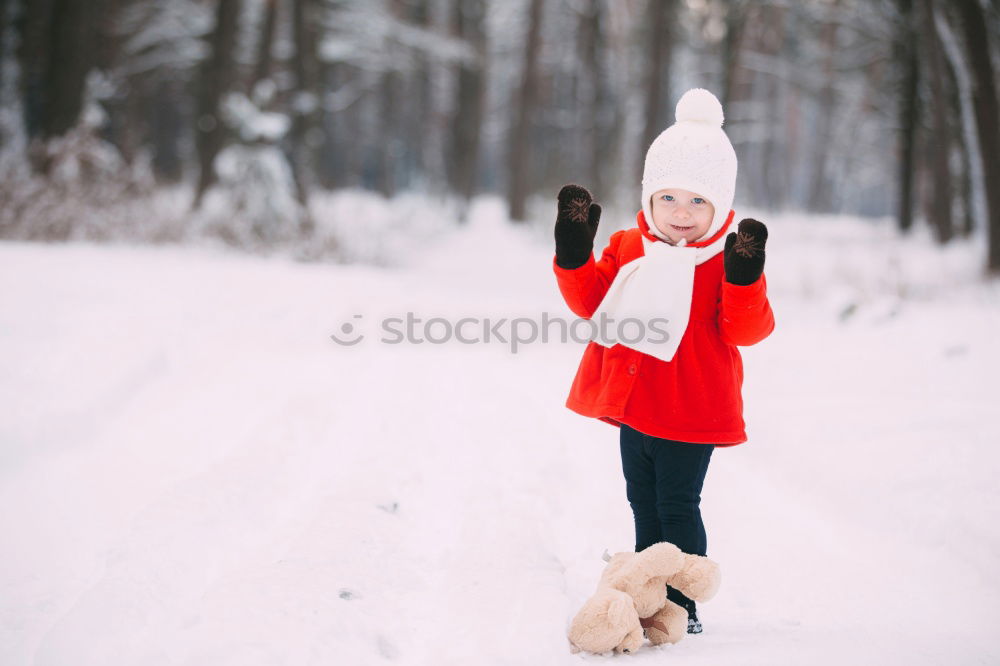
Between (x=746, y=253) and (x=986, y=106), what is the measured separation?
→ 7.34 meters

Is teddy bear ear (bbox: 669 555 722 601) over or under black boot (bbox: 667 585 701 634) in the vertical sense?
over

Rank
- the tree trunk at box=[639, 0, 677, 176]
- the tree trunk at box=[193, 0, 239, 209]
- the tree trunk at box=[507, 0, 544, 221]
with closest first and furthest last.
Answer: the tree trunk at box=[193, 0, 239, 209], the tree trunk at box=[639, 0, 677, 176], the tree trunk at box=[507, 0, 544, 221]

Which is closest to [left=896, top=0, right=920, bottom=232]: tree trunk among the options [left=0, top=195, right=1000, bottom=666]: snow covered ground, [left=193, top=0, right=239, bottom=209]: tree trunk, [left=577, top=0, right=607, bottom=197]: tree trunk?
[left=577, top=0, right=607, bottom=197]: tree trunk

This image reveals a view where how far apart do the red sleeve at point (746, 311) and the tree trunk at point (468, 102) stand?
17.5 metres

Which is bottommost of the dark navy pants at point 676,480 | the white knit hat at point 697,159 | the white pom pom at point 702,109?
the dark navy pants at point 676,480

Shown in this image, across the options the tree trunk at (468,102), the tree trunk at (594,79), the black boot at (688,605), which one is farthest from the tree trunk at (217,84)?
the black boot at (688,605)

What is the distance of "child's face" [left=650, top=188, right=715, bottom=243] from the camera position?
2.15 m

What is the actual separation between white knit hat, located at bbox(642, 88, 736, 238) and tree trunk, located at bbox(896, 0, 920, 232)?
13779 mm

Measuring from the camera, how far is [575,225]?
208 cm

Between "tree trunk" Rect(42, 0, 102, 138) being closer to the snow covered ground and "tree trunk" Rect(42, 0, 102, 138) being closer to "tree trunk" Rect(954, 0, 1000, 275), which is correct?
the snow covered ground

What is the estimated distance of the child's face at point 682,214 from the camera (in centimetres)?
215

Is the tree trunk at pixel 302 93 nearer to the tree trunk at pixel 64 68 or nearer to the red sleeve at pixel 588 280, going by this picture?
the tree trunk at pixel 64 68

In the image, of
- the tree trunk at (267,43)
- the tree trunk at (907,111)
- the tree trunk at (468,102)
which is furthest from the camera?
the tree trunk at (468,102)

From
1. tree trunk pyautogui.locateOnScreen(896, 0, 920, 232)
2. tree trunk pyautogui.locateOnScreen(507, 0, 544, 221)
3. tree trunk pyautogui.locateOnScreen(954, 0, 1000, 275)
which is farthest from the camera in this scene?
tree trunk pyautogui.locateOnScreen(507, 0, 544, 221)
